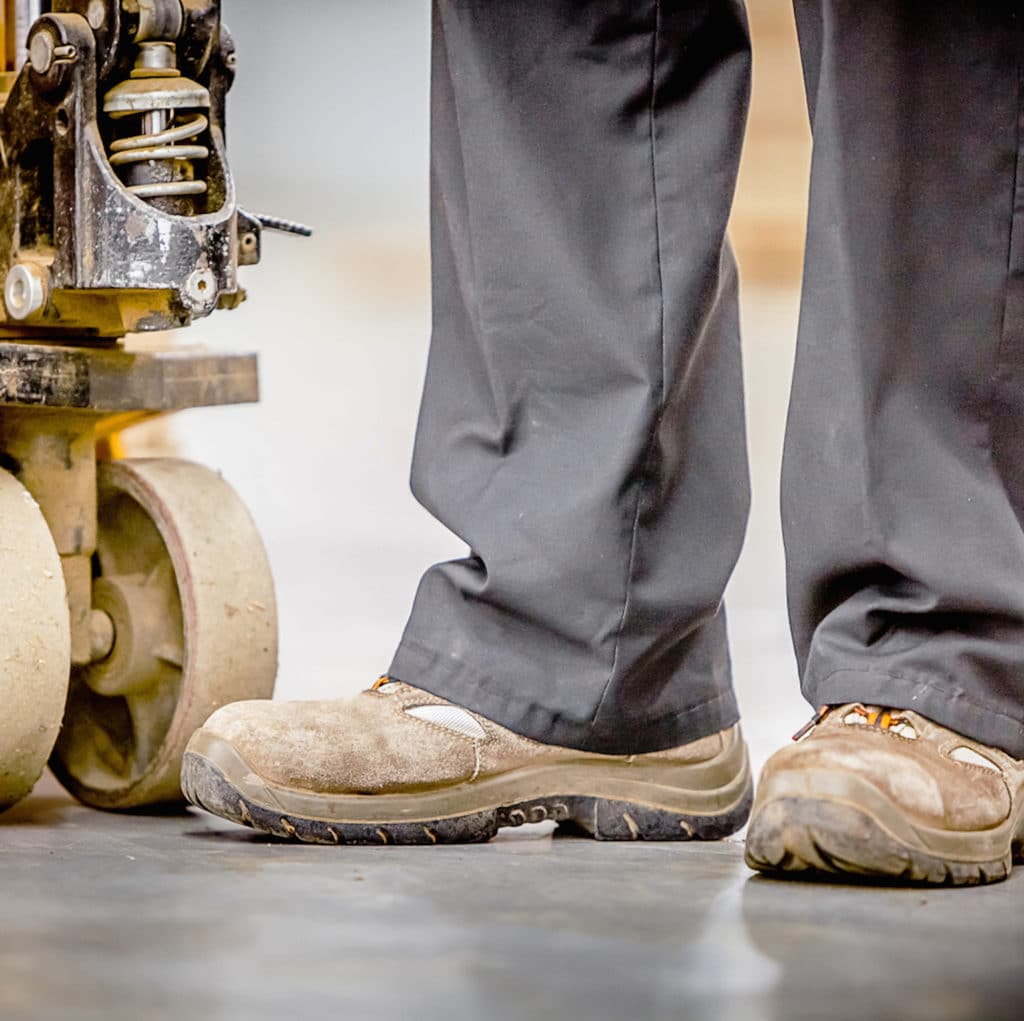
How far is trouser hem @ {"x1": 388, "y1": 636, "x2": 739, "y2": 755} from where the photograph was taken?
121 centimetres

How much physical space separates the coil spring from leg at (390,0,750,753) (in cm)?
20

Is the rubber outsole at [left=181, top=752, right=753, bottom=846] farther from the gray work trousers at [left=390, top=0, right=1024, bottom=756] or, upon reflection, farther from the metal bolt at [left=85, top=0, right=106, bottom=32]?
the metal bolt at [left=85, top=0, right=106, bottom=32]

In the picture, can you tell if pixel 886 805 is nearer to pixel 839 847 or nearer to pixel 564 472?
pixel 839 847

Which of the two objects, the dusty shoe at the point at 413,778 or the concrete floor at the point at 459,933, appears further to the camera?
the dusty shoe at the point at 413,778

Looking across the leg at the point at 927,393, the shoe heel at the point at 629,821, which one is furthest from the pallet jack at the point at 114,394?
the leg at the point at 927,393

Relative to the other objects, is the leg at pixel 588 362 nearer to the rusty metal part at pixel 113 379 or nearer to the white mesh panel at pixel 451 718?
the white mesh panel at pixel 451 718

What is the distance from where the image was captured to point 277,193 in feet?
15.9

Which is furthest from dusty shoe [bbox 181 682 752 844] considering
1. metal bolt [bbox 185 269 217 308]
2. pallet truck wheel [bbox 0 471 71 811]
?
metal bolt [bbox 185 269 217 308]

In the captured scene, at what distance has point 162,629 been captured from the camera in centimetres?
146

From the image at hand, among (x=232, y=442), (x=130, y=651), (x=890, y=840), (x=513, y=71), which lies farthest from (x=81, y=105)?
(x=232, y=442)

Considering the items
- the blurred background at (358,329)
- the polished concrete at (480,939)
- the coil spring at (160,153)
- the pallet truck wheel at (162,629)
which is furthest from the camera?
the blurred background at (358,329)

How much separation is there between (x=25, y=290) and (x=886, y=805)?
0.74 meters

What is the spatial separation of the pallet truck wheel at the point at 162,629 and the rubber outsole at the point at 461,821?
0.19 metres

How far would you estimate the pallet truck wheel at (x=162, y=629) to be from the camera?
139 centimetres
